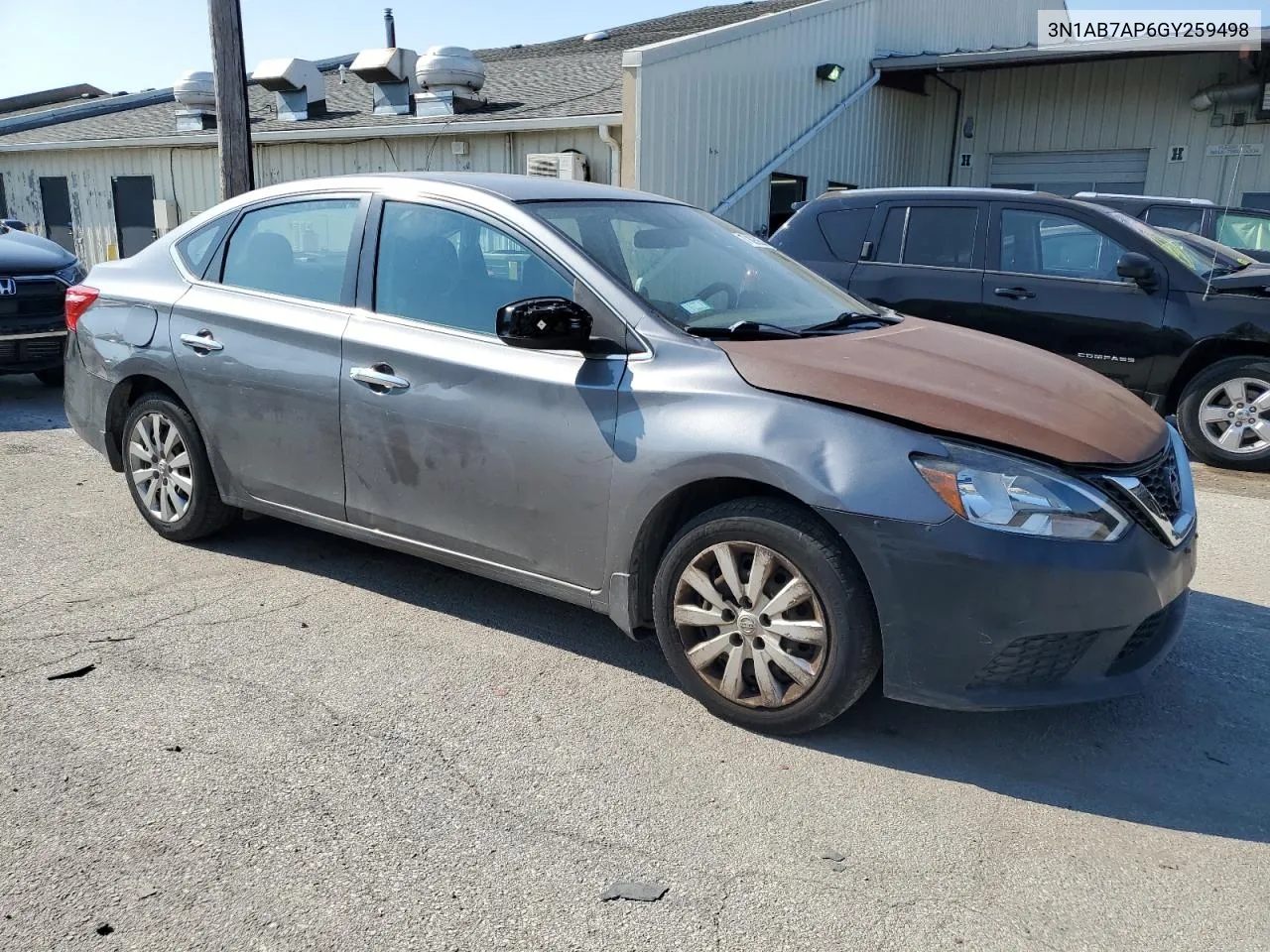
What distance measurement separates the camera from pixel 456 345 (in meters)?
3.77

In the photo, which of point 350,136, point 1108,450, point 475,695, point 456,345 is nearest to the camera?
point 1108,450

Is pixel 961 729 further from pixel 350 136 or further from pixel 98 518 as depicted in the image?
pixel 350 136

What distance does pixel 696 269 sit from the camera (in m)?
3.93

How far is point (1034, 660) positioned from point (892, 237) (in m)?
5.61

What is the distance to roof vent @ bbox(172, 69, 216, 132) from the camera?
677 inches

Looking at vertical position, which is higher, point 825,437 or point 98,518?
point 825,437

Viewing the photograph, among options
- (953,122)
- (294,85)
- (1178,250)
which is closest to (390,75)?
(294,85)

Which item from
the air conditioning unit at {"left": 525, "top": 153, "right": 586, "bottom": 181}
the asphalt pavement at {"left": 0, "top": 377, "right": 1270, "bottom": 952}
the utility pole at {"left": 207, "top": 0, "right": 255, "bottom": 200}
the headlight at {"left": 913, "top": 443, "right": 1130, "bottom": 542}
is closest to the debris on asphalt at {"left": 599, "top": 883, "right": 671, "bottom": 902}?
the asphalt pavement at {"left": 0, "top": 377, "right": 1270, "bottom": 952}

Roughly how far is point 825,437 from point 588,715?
1192 mm

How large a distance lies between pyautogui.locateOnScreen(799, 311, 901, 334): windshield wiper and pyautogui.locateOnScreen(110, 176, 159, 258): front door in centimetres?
1698

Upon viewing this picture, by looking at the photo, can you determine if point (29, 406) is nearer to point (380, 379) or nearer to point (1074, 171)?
point (380, 379)

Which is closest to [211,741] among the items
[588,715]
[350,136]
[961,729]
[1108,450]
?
[588,715]

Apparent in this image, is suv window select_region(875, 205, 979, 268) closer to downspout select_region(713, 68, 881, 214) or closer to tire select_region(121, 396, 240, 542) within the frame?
tire select_region(121, 396, 240, 542)

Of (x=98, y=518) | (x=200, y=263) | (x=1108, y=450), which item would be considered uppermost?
(x=200, y=263)
